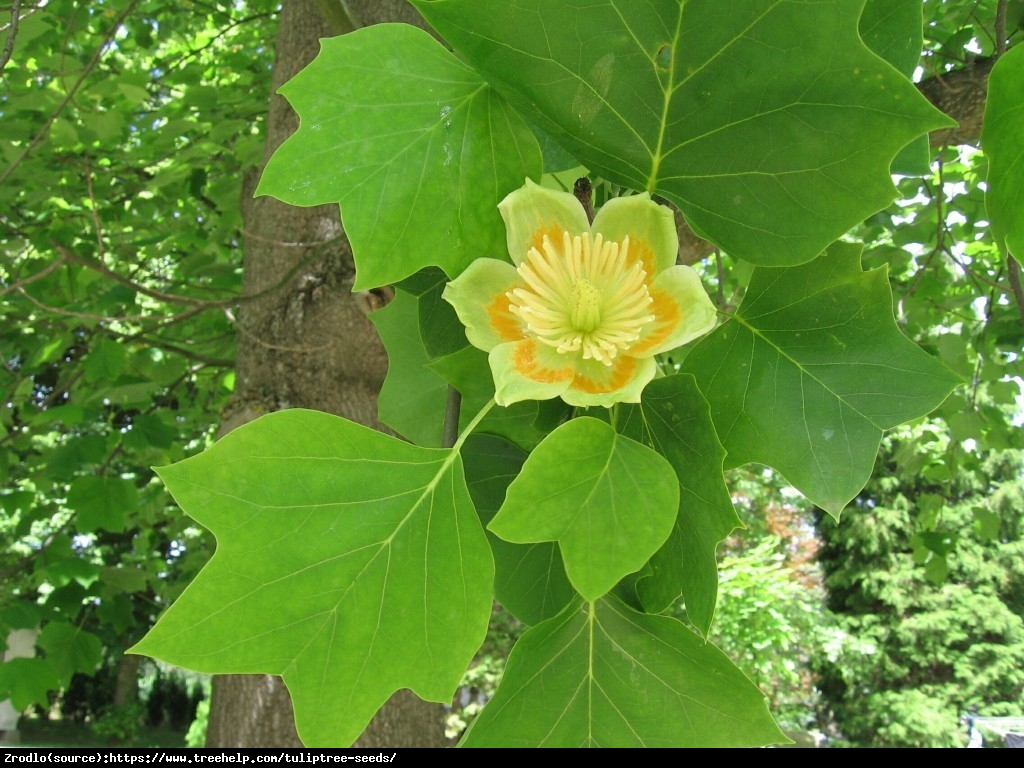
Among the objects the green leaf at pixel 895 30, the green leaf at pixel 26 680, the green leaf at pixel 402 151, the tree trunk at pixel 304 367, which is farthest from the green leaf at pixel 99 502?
the green leaf at pixel 895 30

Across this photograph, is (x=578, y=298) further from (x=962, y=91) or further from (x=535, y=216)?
(x=962, y=91)

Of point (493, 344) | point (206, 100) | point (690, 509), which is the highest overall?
point (206, 100)

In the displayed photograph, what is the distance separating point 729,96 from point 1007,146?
29 cm

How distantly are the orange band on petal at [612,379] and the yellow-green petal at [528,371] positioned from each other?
1cm

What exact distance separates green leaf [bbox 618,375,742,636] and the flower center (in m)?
0.06

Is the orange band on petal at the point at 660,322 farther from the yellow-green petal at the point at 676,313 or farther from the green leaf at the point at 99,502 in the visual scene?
the green leaf at the point at 99,502

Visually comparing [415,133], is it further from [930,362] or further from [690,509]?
[930,362]

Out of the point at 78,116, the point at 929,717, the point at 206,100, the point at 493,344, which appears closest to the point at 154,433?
the point at 206,100

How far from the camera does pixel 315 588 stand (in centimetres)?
73

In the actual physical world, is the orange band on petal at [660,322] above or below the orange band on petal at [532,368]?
above

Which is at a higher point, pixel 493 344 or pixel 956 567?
pixel 956 567

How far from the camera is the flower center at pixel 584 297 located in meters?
0.75

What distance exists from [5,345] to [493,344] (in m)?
3.37

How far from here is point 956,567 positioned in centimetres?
1630
